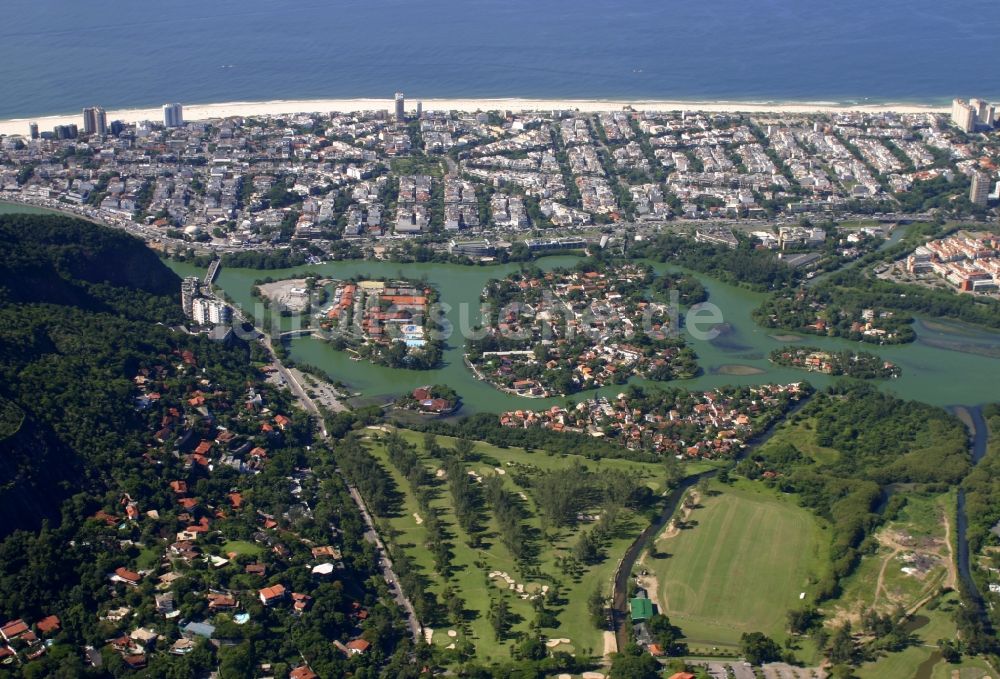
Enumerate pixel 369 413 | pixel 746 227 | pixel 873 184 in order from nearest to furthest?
pixel 369 413
pixel 746 227
pixel 873 184

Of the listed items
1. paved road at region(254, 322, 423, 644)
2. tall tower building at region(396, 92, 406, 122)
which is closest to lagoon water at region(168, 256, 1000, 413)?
paved road at region(254, 322, 423, 644)

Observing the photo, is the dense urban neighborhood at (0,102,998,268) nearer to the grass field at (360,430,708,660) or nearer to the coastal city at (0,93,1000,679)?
the coastal city at (0,93,1000,679)

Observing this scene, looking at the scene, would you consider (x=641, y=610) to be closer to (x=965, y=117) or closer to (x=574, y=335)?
(x=574, y=335)

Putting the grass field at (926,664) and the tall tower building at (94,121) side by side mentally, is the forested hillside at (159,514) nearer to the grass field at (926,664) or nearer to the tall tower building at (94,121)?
the grass field at (926,664)

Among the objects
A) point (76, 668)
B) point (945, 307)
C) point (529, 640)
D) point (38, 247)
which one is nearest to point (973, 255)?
point (945, 307)

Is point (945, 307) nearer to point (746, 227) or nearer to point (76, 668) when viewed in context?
point (746, 227)
